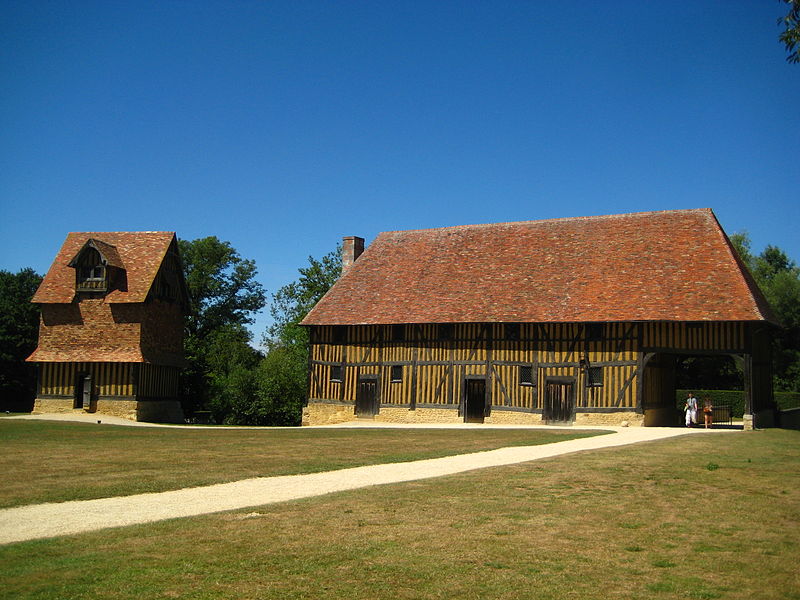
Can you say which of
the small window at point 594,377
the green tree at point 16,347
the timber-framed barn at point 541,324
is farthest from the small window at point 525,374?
the green tree at point 16,347

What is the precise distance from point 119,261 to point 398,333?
13233mm

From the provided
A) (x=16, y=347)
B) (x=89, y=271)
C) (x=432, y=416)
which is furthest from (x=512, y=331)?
(x=16, y=347)

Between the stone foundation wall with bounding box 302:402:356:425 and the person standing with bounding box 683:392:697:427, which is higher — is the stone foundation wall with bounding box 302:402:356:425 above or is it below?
below

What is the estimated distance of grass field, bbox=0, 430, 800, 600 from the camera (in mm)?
6875

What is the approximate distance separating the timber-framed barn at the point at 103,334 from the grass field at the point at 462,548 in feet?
81.7

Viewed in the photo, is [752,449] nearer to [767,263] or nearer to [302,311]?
[302,311]

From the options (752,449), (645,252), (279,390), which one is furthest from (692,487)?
(279,390)

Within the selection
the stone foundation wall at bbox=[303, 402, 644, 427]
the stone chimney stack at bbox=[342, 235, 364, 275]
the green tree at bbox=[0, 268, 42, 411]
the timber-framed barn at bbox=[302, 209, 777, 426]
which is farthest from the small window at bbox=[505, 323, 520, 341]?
the green tree at bbox=[0, 268, 42, 411]

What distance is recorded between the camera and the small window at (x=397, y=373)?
31.8 metres

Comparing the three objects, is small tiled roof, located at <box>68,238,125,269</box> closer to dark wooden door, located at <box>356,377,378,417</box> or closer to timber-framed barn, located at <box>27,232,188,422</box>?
timber-framed barn, located at <box>27,232,188,422</box>

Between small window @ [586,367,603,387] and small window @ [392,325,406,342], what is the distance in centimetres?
751

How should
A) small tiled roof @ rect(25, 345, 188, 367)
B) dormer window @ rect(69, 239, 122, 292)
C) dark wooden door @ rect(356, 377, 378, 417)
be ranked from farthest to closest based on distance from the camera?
1. dormer window @ rect(69, 239, 122, 292)
2. small tiled roof @ rect(25, 345, 188, 367)
3. dark wooden door @ rect(356, 377, 378, 417)

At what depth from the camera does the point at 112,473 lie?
13.8 metres

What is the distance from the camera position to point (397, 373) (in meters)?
31.8
